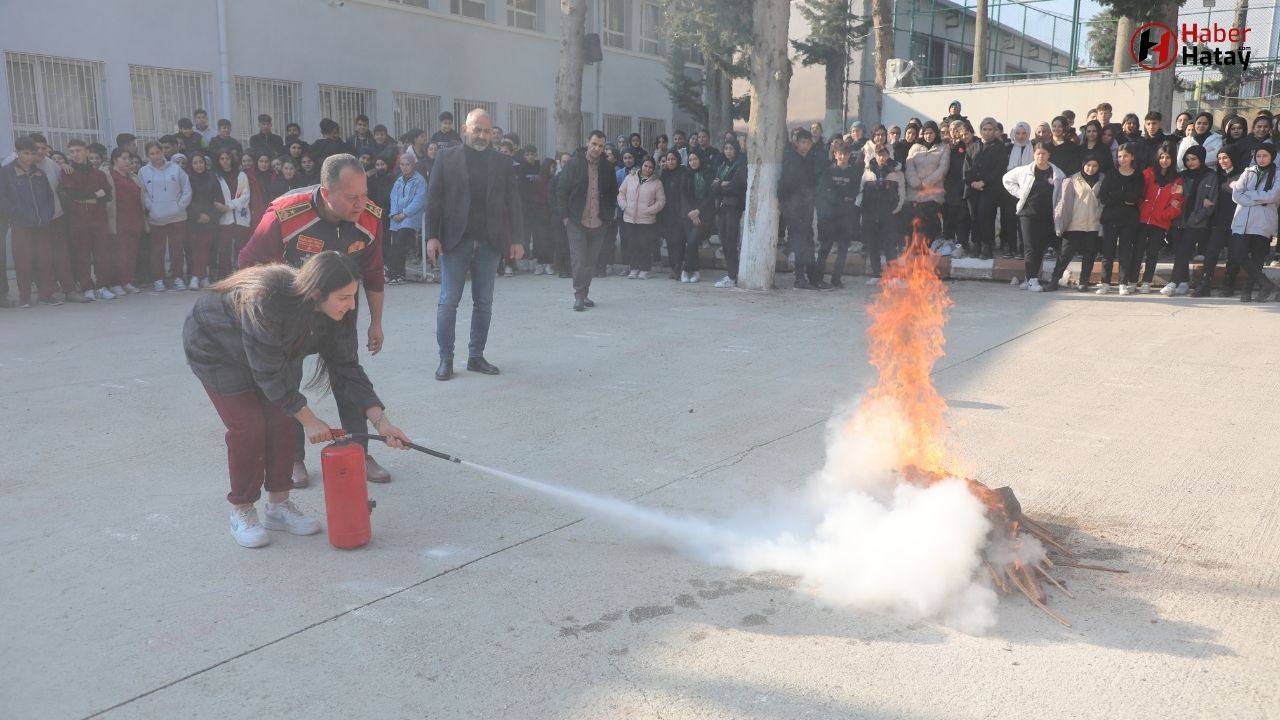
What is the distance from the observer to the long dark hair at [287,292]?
3.79m

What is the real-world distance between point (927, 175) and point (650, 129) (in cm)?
1567

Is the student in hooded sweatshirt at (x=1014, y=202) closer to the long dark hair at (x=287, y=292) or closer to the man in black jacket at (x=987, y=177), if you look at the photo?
the man in black jacket at (x=987, y=177)

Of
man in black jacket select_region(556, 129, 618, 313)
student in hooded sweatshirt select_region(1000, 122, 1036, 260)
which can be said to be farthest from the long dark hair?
student in hooded sweatshirt select_region(1000, 122, 1036, 260)

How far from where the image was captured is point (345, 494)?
4094 mm

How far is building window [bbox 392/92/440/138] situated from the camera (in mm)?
19688

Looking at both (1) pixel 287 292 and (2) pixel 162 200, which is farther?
(2) pixel 162 200

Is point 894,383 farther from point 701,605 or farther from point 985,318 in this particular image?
point 985,318

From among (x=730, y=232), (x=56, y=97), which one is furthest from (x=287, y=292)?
(x=56, y=97)

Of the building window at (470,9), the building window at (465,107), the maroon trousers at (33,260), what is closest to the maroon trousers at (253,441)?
the maroon trousers at (33,260)

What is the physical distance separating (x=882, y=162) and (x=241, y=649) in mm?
10330

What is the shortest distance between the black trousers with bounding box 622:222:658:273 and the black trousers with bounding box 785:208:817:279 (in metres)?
2.11

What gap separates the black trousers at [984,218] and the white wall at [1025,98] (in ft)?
15.2

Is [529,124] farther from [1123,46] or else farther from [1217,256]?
[1217,256]

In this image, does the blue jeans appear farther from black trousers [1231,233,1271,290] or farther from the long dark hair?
black trousers [1231,233,1271,290]
